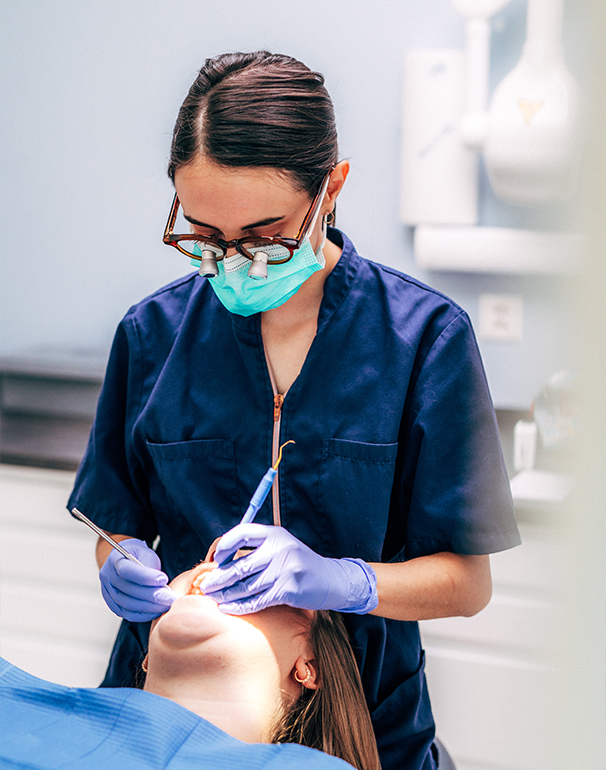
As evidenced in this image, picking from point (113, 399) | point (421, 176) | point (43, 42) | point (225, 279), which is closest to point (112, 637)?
point (113, 399)

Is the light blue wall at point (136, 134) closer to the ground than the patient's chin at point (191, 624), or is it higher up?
higher up

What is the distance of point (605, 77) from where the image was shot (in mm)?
237

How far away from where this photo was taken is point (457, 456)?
115 centimetres

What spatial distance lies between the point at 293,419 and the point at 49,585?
1.05 meters

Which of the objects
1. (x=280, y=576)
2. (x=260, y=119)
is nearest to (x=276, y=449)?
(x=280, y=576)

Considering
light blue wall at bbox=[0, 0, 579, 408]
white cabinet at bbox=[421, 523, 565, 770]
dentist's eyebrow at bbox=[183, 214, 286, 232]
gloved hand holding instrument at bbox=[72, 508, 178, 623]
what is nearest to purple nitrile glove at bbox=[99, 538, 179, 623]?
gloved hand holding instrument at bbox=[72, 508, 178, 623]

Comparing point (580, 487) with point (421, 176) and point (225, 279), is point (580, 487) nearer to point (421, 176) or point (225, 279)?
point (225, 279)

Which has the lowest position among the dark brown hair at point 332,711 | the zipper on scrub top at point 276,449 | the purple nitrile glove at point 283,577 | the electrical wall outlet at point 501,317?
the dark brown hair at point 332,711

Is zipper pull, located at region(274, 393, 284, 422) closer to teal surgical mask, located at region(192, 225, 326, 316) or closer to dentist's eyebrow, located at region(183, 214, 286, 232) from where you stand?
teal surgical mask, located at region(192, 225, 326, 316)

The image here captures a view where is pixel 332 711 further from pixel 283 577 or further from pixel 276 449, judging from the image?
pixel 276 449

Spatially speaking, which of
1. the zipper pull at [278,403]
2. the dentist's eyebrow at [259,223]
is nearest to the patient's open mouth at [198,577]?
the zipper pull at [278,403]

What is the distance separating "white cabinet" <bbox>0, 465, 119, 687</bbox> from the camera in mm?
1842

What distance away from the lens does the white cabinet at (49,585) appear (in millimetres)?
1842

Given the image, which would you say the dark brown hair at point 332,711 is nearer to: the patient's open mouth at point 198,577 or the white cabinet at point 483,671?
the patient's open mouth at point 198,577
